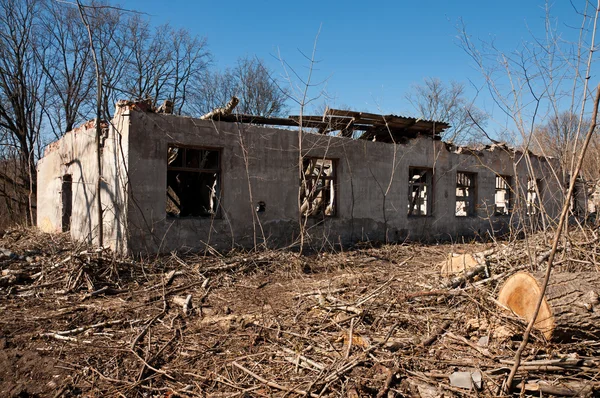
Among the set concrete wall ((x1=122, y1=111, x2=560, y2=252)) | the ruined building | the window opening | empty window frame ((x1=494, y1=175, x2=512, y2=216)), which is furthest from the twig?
empty window frame ((x1=494, y1=175, x2=512, y2=216))

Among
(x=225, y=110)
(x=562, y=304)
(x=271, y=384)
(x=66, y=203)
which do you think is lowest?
(x=271, y=384)

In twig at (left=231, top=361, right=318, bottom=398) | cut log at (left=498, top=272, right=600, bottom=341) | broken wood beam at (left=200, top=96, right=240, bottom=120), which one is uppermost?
broken wood beam at (left=200, top=96, right=240, bottom=120)

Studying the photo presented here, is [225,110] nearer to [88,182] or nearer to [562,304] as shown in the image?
[88,182]

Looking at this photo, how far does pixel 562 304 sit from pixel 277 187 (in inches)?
261

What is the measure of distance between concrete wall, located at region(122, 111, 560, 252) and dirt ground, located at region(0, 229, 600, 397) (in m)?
1.19

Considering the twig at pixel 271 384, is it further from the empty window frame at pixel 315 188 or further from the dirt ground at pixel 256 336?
the empty window frame at pixel 315 188

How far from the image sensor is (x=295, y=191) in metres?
9.97

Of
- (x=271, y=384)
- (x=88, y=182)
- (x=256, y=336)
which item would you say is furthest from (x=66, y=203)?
(x=271, y=384)

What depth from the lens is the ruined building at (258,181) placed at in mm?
8133

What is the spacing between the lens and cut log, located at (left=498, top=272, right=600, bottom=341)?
3.70 metres

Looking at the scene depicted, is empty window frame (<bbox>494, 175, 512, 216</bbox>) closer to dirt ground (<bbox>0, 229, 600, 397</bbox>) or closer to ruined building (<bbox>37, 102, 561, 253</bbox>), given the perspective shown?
ruined building (<bbox>37, 102, 561, 253</bbox>)

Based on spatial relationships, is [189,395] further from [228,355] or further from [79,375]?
[79,375]

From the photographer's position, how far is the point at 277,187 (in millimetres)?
9672

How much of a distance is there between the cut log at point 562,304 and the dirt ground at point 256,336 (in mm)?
108
